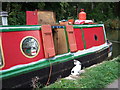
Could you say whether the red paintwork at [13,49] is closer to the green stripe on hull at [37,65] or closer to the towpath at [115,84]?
the green stripe on hull at [37,65]

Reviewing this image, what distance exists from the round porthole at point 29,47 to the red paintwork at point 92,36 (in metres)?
2.63

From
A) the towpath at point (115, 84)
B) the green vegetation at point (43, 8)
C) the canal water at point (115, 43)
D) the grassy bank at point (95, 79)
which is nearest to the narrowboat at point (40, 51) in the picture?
the grassy bank at point (95, 79)

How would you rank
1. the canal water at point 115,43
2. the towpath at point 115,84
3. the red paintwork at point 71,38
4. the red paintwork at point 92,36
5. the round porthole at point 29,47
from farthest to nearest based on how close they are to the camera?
1. the canal water at point 115,43
2. the red paintwork at point 92,36
3. the red paintwork at point 71,38
4. the towpath at point 115,84
5. the round porthole at point 29,47

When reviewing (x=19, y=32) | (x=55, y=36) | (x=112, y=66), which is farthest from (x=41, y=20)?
(x=112, y=66)

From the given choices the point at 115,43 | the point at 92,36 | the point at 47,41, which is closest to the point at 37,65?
the point at 47,41

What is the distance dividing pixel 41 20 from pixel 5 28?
2219 mm

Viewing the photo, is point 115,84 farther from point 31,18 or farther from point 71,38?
point 31,18

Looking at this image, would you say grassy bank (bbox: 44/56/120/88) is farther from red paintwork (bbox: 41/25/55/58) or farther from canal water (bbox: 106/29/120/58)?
canal water (bbox: 106/29/120/58)

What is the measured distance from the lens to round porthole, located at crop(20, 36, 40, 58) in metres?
3.94

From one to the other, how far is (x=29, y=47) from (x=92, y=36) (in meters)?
3.44

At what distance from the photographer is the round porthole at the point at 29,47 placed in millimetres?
3936

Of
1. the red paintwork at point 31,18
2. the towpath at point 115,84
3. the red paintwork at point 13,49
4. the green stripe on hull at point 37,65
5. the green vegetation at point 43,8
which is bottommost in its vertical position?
the towpath at point 115,84

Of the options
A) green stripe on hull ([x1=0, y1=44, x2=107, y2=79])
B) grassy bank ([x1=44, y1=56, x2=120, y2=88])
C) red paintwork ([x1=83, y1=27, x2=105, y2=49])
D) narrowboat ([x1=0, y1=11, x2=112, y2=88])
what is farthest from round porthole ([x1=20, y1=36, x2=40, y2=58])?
red paintwork ([x1=83, y1=27, x2=105, y2=49])

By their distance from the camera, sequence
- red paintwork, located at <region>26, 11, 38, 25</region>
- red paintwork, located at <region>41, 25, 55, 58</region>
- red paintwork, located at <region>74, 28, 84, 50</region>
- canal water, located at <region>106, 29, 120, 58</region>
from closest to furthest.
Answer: red paintwork, located at <region>41, 25, 55, 58</region>
red paintwork, located at <region>26, 11, 38, 25</region>
red paintwork, located at <region>74, 28, 84, 50</region>
canal water, located at <region>106, 29, 120, 58</region>
